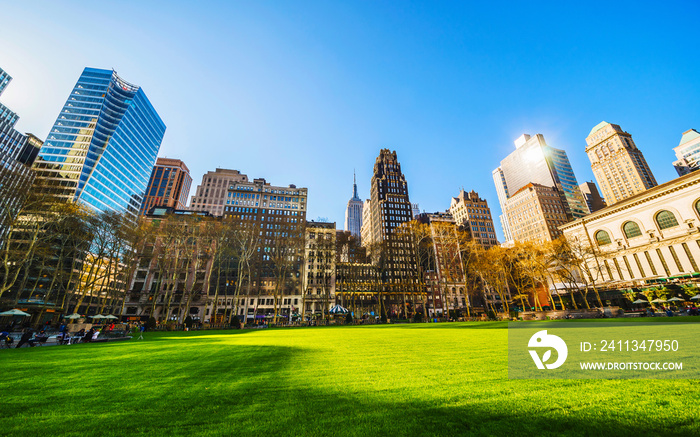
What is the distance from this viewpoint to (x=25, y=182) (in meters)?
31.6

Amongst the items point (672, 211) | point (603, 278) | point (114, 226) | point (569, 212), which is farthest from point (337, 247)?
point (569, 212)

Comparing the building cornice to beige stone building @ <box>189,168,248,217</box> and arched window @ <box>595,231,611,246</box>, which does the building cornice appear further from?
beige stone building @ <box>189,168,248,217</box>

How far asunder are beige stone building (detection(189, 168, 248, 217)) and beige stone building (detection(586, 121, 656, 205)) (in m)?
214

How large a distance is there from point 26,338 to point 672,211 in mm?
95269

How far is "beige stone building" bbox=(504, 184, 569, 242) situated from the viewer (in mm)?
130125

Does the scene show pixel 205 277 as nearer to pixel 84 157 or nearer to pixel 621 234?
pixel 84 157

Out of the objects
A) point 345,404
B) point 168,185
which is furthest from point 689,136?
point 168,185

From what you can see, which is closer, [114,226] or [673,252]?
[114,226]

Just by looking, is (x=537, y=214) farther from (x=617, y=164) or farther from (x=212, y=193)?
(x=212, y=193)

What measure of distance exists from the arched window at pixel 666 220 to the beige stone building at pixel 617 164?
12014 cm

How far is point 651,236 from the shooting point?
57.5 m

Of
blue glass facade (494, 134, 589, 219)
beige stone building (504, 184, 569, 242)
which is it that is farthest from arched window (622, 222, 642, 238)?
blue glass facade (494, 134, 589, 219)

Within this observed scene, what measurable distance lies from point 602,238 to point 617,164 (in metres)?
129

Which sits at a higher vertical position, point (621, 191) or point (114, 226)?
point (621, 191)
